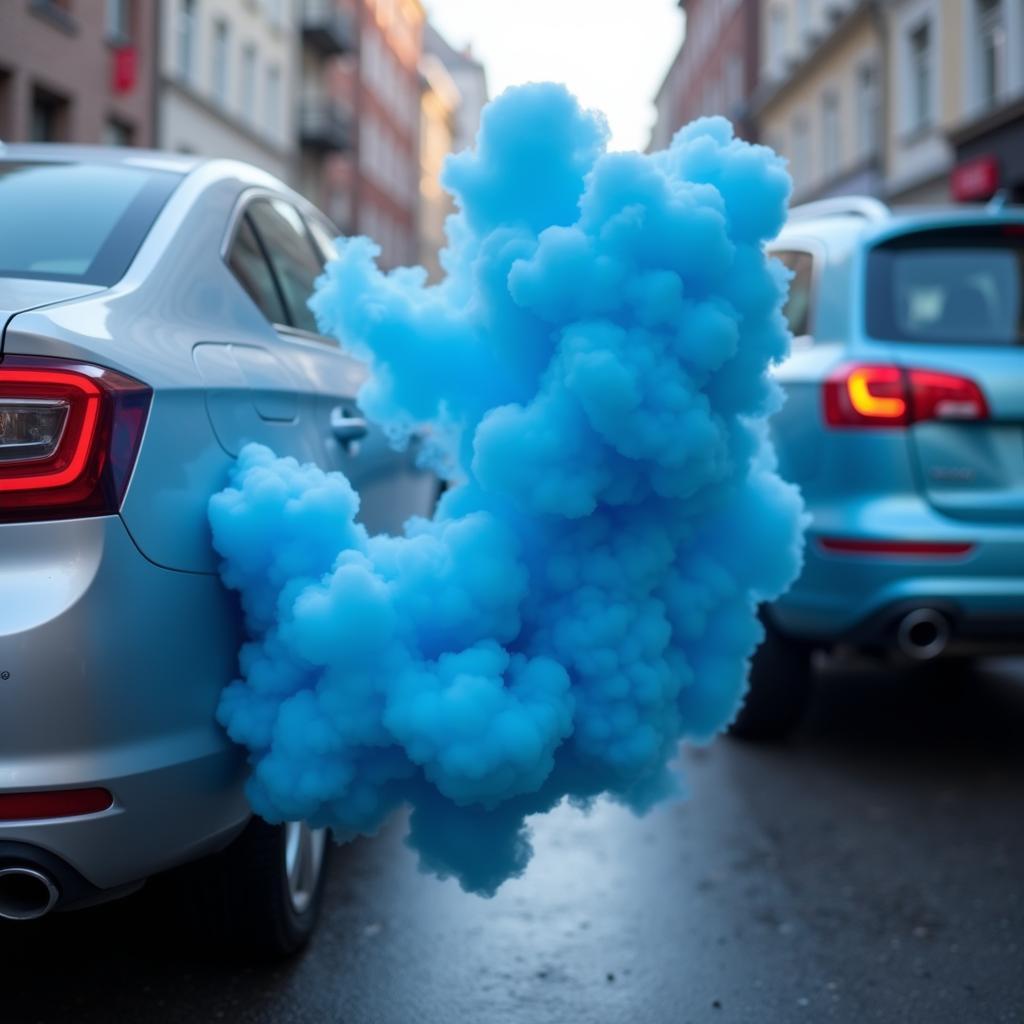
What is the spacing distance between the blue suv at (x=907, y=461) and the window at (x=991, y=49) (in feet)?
52.1

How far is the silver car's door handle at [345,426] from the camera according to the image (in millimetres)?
3049

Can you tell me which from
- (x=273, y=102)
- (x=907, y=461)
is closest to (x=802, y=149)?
(x=273, y=102)

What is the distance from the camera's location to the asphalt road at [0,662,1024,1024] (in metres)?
2.78

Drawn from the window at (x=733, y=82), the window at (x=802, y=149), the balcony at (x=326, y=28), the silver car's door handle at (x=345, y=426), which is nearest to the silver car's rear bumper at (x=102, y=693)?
the silver car's door handle at (x=345, y=426)

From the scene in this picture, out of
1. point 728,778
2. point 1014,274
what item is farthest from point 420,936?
point 1014,274

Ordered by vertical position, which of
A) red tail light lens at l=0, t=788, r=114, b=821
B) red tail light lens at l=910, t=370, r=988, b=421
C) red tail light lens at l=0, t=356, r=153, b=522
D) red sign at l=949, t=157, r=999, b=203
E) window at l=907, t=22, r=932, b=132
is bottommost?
red tail light lens at l=0, t=788, r=114, b=821

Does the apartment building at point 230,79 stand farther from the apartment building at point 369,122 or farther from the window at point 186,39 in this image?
the apartment building at point 369,122

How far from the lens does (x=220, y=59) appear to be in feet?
92.9

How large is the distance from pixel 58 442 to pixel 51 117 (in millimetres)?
20367

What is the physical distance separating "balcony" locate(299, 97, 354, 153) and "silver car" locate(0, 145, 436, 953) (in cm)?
3440

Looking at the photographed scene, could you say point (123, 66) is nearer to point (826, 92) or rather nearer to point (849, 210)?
point (826, 92)

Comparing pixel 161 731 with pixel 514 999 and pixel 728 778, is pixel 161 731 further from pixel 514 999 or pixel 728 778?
pixel 728 778

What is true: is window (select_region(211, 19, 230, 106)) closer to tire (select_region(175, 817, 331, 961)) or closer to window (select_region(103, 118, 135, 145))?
window (select_region(103, 118, 135, 145))

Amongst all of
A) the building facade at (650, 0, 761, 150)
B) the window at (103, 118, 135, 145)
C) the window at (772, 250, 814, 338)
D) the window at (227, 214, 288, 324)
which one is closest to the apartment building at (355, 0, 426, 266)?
the building facade at (650, 0, 761, 150)
